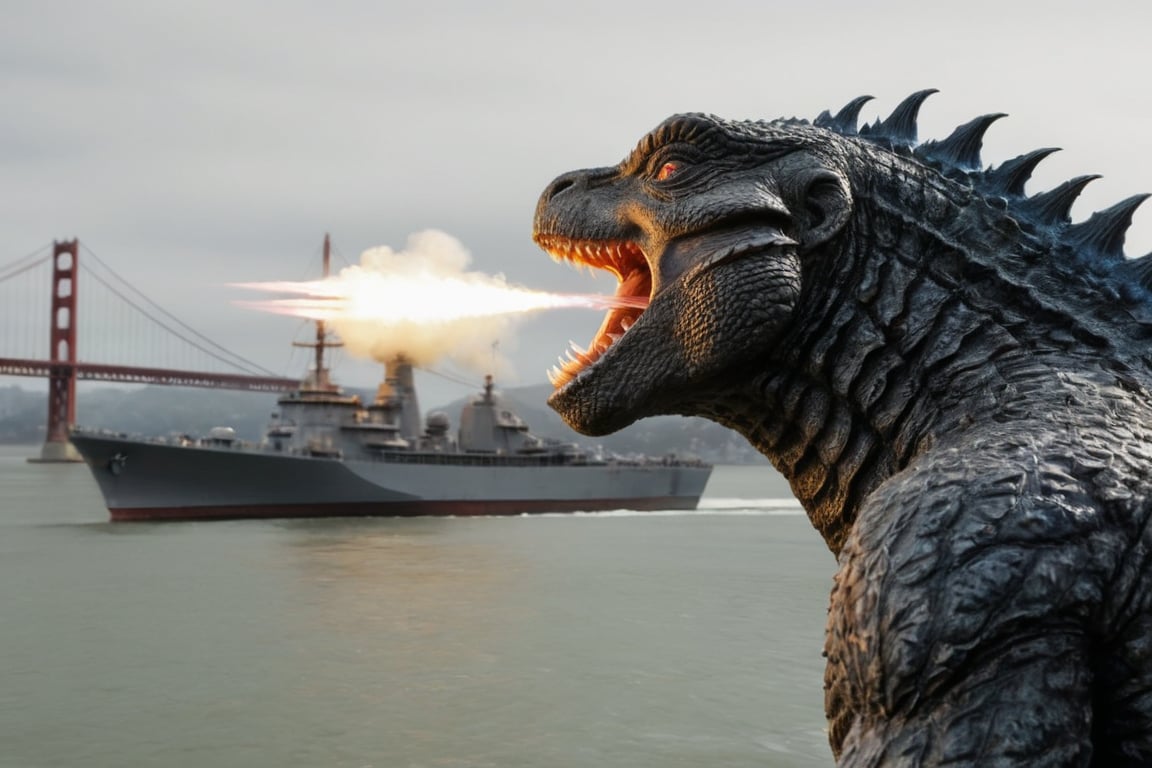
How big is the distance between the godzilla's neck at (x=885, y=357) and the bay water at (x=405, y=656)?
934cm

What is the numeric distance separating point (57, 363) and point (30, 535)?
153 feet

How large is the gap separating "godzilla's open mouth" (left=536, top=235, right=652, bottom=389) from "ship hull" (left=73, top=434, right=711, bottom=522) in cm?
4108

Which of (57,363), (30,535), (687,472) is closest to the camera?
(30,535)

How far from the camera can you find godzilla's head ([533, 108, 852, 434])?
94.3 inches

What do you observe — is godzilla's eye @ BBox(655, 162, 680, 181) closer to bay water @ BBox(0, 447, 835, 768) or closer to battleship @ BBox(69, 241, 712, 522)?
bay water @ BBox(0, 447, 835, 768)

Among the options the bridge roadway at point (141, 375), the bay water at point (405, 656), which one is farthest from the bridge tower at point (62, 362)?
the bay water at point (405, 656)

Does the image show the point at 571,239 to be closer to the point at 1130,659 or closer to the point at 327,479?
the point at 1130,659

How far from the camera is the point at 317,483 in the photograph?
44.1 meters

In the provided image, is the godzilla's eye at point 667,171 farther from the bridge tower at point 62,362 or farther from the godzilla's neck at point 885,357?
the bridge tower at point 62,362

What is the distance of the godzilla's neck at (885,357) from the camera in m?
2.30

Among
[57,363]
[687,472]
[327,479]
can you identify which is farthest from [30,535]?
[57,363]

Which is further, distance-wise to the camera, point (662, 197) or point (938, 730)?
point (662, 197)

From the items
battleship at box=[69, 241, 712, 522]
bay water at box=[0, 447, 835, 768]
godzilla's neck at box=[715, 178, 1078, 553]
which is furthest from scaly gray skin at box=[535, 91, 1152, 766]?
battleship at box=[69, 241, 712, 522]

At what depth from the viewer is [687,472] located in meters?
A: 58.5
